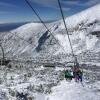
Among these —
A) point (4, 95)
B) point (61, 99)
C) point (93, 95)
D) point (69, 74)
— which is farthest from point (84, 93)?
point (69, 74)

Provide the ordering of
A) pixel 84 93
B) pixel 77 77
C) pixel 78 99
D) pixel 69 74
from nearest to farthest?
pixel 78 99
pixel 84 93
pixel 77 77
pixel 69 74

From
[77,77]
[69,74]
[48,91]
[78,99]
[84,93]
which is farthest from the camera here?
[69,74]

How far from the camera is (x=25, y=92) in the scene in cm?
2347

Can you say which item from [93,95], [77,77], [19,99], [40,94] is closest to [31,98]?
[19,99]

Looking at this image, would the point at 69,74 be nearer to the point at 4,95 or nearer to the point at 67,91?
the point at 67,91

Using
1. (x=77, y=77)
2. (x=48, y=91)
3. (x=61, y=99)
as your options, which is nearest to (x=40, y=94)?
(x=48, y=91)

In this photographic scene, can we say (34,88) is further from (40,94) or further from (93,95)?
(93,95)

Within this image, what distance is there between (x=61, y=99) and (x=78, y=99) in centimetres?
114

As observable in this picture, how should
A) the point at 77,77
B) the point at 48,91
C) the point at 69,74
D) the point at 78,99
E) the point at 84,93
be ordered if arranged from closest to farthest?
the point at 78,99
the point at 84,93
the point at 48,91
the point at 77,77
the point at 69,74

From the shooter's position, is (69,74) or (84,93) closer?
(84,93)

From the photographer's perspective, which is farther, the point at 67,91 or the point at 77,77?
the point at 77,77

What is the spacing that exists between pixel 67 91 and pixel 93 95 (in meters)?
2.43

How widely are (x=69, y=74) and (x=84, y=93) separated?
29.5 feet

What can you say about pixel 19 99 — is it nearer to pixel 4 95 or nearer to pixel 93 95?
pixel 4 95
